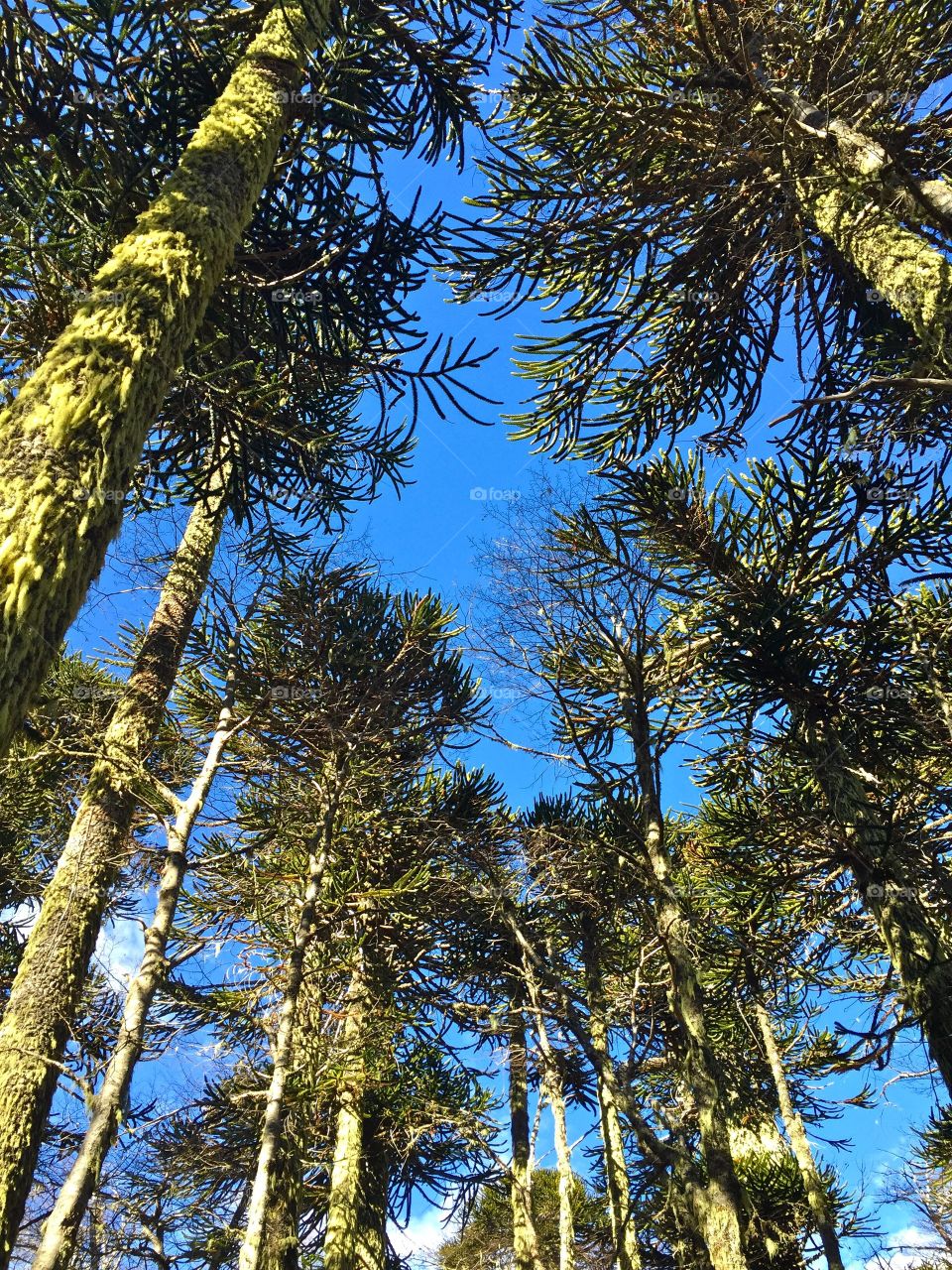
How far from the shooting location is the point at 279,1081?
19.0ft

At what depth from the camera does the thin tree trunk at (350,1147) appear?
7309 millimetres

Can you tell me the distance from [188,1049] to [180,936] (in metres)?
1.48

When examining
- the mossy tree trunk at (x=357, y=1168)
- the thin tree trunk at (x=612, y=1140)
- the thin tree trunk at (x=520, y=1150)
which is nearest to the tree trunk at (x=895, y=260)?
the thin tree trunk at (x=612, y=1140)

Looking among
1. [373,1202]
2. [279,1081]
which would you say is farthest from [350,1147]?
[279,1081]

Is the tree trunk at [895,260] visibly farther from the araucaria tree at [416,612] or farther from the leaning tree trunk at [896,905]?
the leaning tree trunk at [896,905]

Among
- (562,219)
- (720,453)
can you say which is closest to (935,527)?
(720,453)

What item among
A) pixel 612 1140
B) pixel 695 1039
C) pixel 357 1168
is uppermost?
pixel 612 1140

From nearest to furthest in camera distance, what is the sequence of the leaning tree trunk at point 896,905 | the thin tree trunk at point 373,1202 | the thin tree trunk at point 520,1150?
the leaning tree trunk at point 896,905 < the thin tree trunk at point 373,1202 < the thin tree trunk at point 520,1150

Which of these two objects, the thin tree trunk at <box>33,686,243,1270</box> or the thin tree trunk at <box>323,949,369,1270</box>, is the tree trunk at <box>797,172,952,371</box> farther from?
the thin tree trunk at <box>323,949,369,1270</box>

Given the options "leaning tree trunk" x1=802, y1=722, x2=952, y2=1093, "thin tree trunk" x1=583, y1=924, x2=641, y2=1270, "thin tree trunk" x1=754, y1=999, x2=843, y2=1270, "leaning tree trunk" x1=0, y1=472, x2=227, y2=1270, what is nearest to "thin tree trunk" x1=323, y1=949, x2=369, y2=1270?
"thin tree trunk" x1=583, y1=924, x2=641, y2=1270

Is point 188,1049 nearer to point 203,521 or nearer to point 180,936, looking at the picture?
point 180,936

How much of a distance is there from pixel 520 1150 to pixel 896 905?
7688 mm

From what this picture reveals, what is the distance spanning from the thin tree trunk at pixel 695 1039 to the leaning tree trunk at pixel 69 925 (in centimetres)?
354

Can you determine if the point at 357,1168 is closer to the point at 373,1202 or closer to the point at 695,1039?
the point at 373,1202
